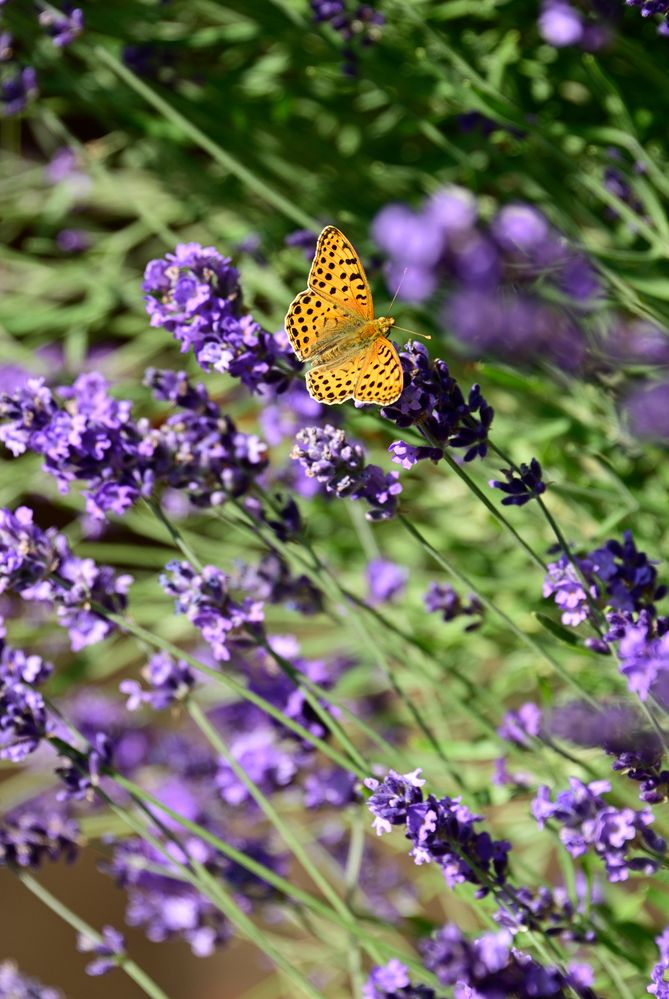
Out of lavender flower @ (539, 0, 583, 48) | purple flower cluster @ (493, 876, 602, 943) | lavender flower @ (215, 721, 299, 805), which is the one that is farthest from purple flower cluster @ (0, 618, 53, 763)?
lavender flower @ (539, 0, 583, 48)

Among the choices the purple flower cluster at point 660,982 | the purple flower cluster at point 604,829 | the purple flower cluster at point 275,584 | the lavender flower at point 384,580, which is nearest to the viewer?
the purple flower cluster at point 660,982

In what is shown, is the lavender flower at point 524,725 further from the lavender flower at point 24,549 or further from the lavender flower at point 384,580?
the lavender flower at point 24,549

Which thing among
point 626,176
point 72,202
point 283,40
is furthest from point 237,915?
point 72,202

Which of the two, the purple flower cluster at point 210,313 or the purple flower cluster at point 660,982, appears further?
the purple flower cluster at point 210,313

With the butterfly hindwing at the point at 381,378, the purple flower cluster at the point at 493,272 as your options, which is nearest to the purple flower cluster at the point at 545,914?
the butterfly hindwing at the point at 381,378

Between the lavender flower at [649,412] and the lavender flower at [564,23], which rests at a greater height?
the lavender flower at [564,23]

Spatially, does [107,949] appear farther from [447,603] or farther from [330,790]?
[447,603]

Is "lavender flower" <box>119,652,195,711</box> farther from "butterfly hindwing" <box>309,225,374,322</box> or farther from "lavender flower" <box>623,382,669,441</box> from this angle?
"lavender flower" <box>623,382,669,441</box>
